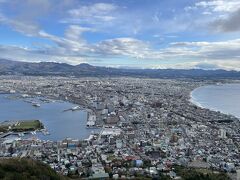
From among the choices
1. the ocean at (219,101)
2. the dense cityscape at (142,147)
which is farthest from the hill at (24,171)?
the ocean at (219,101)

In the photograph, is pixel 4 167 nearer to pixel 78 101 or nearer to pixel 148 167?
pixel 148 167

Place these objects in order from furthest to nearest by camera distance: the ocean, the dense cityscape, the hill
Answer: the ocean
the dense cityscape
the hill

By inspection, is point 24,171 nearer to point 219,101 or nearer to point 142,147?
point 142,147

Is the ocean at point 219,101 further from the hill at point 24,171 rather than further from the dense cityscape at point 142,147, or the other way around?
the hill at point 24,171

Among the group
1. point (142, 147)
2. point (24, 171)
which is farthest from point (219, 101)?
point (24, 171)

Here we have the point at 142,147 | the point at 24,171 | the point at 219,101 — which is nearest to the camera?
the point at 24,171

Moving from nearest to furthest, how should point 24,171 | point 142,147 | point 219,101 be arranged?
1. point 24,171
2. point 142,147
3. point 219,101

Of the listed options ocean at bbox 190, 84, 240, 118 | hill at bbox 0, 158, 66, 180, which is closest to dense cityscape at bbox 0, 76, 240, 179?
hill at bbox 0, 158, 66, 180

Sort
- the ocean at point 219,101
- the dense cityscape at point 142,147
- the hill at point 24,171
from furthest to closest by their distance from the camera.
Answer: the ocean at point 219,101 → the dense cityscape at point 142,147 → the hill at point 24,171

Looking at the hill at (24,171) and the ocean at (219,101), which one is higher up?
the hill at (24,171)

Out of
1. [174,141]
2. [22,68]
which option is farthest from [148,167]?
[22,68]

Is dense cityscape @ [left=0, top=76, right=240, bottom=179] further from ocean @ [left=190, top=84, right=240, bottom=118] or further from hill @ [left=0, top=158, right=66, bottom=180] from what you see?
ocean @ [left=190, top=84, right=240, bottom=118]
